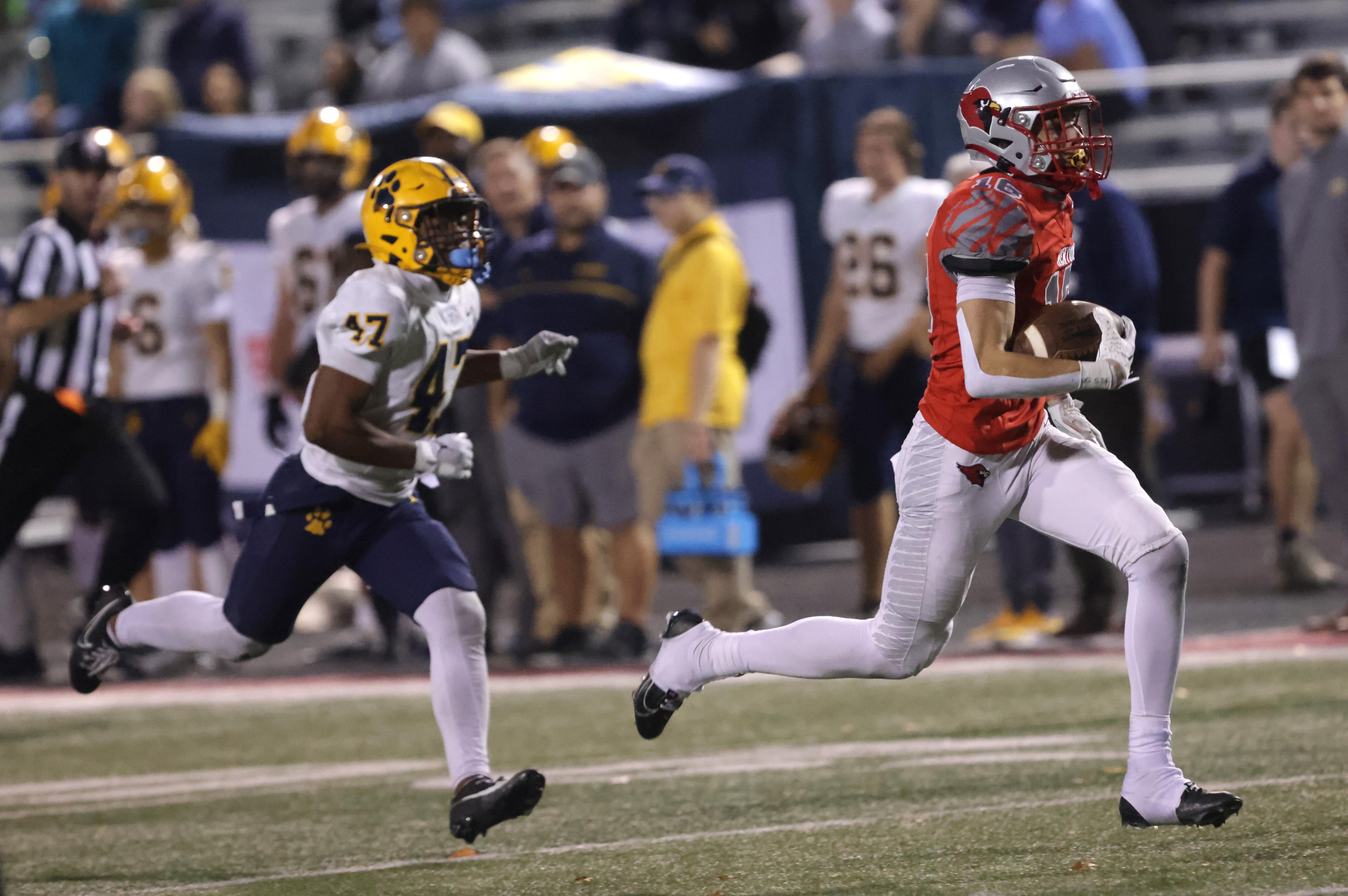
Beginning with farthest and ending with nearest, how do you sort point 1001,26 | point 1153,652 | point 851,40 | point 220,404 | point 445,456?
point 1001,26 < point 851,40 < point 220,404 < point 445,456 < point 1153,652

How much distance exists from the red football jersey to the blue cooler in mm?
4025

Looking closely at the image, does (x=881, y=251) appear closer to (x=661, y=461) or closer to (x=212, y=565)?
(x=661, y=461)

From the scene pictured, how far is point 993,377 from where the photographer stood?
436 centimetres

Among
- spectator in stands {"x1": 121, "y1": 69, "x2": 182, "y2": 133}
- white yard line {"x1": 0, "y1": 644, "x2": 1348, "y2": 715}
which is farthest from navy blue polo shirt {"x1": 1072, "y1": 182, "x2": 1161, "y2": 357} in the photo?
spectator in stands {"x1": 121, "y1": 69, "x2": 182, "y2": 133}

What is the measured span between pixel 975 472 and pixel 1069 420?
37 centimetres

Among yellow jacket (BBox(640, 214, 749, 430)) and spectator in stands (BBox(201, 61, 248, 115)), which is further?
spectator in stands (BBox(201, 61, 248, 115))

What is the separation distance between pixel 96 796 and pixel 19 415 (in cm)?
256

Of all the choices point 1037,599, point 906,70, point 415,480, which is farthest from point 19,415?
point 906,70

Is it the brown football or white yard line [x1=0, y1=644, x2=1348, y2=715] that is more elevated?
the brown football

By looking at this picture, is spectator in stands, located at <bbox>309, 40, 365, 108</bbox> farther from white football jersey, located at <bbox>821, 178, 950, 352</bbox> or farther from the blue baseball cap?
white football jersey, located at <bbox>821, 178, 950, 352</bbox>

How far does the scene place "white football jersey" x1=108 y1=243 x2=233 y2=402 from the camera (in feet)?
30.9

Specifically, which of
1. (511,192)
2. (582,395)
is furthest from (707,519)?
(511,192)

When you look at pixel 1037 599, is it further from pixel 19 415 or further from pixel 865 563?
pixel 19 415

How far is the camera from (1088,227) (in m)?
8.24
